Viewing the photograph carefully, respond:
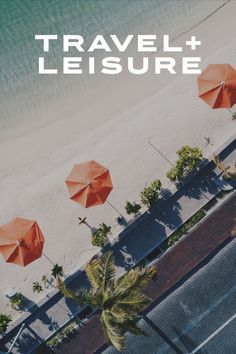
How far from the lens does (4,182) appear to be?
3120cm

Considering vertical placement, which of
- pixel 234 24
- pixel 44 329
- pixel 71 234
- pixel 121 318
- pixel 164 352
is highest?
pixel 234 24

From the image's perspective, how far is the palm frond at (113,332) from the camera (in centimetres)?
2431

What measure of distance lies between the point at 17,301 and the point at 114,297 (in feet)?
21.3

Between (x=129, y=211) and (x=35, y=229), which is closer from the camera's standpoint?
(x=35, y=229)

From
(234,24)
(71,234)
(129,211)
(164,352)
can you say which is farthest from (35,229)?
(234,24)

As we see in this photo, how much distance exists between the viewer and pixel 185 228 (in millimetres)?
30266

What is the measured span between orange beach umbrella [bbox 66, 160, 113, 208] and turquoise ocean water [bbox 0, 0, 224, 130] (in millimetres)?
6948

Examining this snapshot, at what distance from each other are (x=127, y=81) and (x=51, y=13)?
680 cm

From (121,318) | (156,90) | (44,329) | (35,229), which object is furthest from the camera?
(156,90)

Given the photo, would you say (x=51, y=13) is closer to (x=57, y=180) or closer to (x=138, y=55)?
(x=138, y=55)

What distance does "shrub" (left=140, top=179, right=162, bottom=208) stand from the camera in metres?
29.4

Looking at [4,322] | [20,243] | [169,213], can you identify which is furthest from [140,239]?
[4,322]

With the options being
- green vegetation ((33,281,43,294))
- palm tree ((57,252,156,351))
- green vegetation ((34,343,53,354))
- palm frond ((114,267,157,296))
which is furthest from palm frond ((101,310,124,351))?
green vegetation ((34,343,53,354))

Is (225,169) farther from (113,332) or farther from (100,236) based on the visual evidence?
(113,332)
